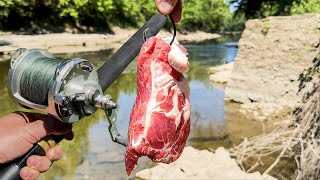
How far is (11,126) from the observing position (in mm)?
1787

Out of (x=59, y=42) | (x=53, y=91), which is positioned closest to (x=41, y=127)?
(x=53, y=91)

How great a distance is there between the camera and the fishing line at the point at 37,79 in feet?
5.64

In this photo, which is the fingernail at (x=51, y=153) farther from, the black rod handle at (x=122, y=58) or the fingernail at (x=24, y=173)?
the black rod handle at (x=122, y=58)

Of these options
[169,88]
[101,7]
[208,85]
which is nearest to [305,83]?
[208,85]

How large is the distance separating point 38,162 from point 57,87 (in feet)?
1.22

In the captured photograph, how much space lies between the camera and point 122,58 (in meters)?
2.30

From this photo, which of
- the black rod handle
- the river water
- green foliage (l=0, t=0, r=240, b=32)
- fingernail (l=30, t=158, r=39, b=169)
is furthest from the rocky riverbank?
green foliage (l=0, t=0, r=240, b=32)

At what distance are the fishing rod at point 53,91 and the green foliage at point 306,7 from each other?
30.6ft

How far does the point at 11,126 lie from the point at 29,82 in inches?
8.7

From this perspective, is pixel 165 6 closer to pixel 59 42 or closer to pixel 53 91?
pixel 53 91

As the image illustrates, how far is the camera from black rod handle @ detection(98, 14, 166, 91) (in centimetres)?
214

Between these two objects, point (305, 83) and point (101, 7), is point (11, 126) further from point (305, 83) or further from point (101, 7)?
point (101, 7)

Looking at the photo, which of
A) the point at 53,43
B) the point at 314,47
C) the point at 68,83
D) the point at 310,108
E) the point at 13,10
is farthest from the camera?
the point at 13,10

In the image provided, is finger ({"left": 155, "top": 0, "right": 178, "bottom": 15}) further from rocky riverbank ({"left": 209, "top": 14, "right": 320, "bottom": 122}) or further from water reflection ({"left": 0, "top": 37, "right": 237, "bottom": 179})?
rocky riverbank ({"left": 209, "top": 14, "right": 320, "bottom": 122})
